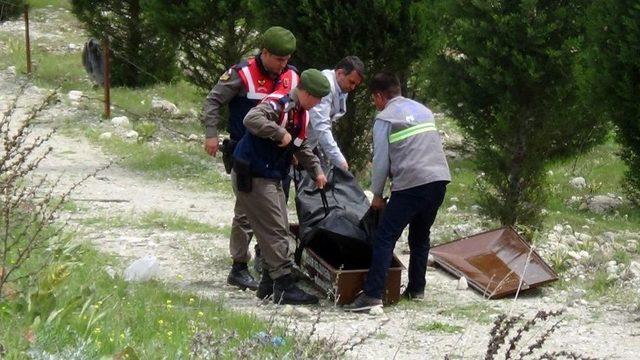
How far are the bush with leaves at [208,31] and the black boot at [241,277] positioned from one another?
6.43m

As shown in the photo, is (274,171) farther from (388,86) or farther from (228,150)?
(388,86)

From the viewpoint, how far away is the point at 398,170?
7.32 meters

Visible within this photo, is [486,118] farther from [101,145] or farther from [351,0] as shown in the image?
[101,145]

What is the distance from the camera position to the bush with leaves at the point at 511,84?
375 inches

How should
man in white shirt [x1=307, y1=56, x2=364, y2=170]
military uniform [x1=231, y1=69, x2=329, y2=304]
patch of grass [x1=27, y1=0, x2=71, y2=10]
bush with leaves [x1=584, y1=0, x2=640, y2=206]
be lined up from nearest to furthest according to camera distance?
military uniform [x1=231, y1=69, x2=329, y2=304]
man in white shirt [x1=307, y1=56, x2=364, y2=170]
bush with leaves [x1=584, y1=0, x2=640, y2=206]
patch of grass [x1=27, y1=0, x2=71, y2=10]

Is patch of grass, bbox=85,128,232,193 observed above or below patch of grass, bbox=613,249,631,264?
below

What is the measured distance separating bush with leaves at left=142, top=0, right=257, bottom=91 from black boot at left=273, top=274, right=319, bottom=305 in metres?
6.95

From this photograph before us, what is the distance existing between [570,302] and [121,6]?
12.0 meters

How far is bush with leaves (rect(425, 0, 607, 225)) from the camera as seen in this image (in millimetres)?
9531

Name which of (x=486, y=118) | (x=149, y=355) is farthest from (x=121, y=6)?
(x=149, y=355)

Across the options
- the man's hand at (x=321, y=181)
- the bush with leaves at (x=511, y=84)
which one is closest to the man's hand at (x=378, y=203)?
the man's hand at (x=321, y=181)

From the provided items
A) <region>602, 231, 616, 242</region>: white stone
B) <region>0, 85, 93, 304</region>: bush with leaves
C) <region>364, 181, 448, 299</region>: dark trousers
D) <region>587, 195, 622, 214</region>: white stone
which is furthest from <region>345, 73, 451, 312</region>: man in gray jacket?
<region>587, 195, 622, 214</region>: white stone

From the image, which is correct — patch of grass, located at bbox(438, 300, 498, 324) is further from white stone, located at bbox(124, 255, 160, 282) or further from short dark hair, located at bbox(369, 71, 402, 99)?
white stone, located at bbox(124, 255, 160, 282)

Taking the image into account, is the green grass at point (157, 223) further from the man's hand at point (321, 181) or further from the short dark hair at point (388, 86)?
the short dark hair at point (388, 86)
